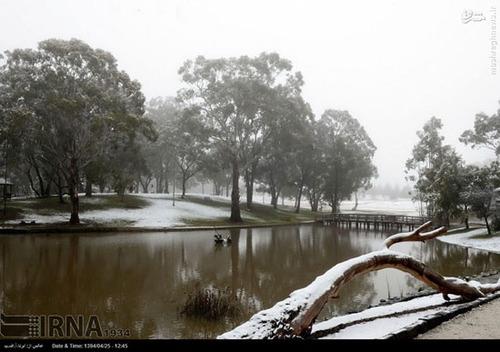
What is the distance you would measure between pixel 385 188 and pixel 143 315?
8347 millimetres

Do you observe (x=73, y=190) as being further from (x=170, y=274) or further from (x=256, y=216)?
(x=170, y=274)

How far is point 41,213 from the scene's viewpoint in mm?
23656

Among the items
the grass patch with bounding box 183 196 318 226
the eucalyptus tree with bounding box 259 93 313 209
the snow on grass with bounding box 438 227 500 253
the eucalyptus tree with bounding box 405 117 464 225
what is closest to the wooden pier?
the eucalyptus tree with bounding box 405 117 464 225

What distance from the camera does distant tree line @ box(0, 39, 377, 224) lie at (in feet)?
64.7

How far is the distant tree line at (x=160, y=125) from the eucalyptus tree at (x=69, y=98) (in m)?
0.05

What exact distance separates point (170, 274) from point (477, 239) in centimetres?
1469

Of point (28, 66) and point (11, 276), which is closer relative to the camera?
point (11, 276)

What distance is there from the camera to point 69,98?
66.1 ft

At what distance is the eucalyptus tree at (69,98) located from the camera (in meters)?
19.7

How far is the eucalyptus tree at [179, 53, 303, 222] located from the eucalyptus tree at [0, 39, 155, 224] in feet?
21.1

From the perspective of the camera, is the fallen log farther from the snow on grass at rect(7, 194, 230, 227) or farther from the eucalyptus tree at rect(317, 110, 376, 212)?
the snow on grass at rect(7, 194, 230, 227)

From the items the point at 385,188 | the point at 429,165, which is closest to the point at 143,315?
the point at 385,188
